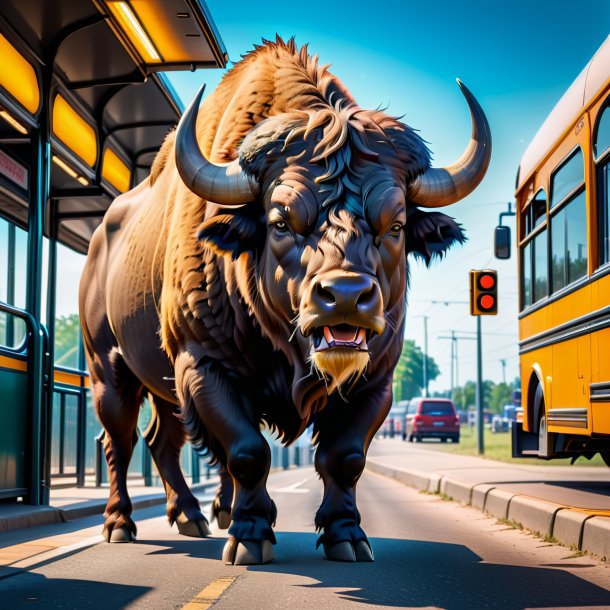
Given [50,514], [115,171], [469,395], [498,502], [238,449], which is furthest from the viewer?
[469,395]

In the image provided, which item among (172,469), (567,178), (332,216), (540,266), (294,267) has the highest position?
(567,178)

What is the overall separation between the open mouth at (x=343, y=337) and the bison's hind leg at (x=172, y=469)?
2.29 meters

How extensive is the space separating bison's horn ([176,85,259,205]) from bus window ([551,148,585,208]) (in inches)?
183

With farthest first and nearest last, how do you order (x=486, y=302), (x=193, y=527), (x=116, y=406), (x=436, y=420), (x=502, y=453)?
(x=436, y=420), (x=502, y=453), (x=486, y=302), (x=116, y=406), (x=193, y=527)

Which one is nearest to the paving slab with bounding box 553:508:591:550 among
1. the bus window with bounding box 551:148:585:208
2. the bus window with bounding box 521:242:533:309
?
the bus window with bounding box 551:148:585:208

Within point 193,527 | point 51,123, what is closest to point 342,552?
point 193,527

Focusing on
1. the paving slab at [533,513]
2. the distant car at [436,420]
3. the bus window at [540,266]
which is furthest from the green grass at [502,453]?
the paving slab at [533,513]

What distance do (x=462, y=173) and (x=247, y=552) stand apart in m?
2.42

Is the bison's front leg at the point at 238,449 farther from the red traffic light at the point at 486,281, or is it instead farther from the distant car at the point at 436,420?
the distant car at the point at 436,420

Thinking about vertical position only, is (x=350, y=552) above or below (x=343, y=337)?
below

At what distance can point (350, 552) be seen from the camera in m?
5.56

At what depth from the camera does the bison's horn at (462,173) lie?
581cm

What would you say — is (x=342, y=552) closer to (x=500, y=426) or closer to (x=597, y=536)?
(x=597, y=536)

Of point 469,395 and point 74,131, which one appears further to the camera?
point 469,395
